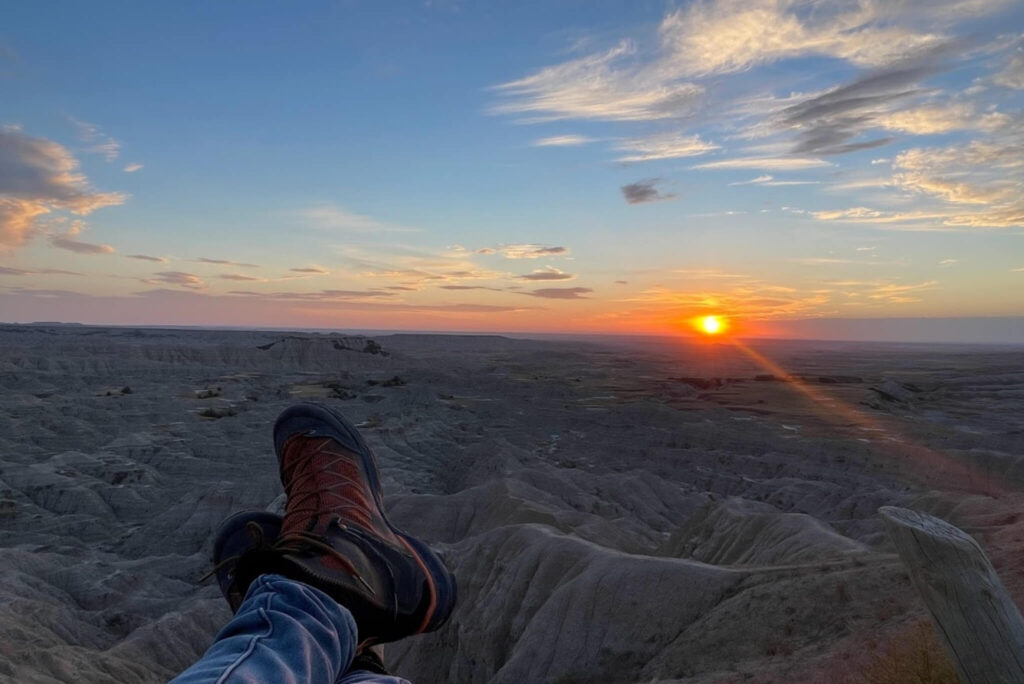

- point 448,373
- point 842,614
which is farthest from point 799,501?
point 448,373

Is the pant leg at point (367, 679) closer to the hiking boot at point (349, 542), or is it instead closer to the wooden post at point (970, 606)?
the hiking boot at point (349, 542)

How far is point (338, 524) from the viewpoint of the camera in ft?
10.6

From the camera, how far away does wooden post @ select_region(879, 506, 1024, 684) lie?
2.67m

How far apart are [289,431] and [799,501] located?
19.8m

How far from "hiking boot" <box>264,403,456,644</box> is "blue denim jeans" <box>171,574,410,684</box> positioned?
0.18m

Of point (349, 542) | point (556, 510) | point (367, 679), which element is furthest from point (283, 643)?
point (556, 510)

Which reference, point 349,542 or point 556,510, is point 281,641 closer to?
point 349,542

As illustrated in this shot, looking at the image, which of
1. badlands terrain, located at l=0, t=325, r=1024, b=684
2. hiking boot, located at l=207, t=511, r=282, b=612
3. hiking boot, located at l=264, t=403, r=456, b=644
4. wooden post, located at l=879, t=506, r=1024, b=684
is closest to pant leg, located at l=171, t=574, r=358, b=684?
hiking boot, located at l=264, t=403, r=456, b=644

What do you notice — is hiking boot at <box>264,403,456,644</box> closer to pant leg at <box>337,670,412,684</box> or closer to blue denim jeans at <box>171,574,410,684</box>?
blue denim jeans at <box>171,574,410,684</box>

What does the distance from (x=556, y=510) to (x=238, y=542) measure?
487 inches

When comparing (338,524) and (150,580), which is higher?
(338,524)

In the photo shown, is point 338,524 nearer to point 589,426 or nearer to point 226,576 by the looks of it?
point 226,576

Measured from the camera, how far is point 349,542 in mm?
3086

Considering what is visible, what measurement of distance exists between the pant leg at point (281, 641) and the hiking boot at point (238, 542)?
503 millimetres
